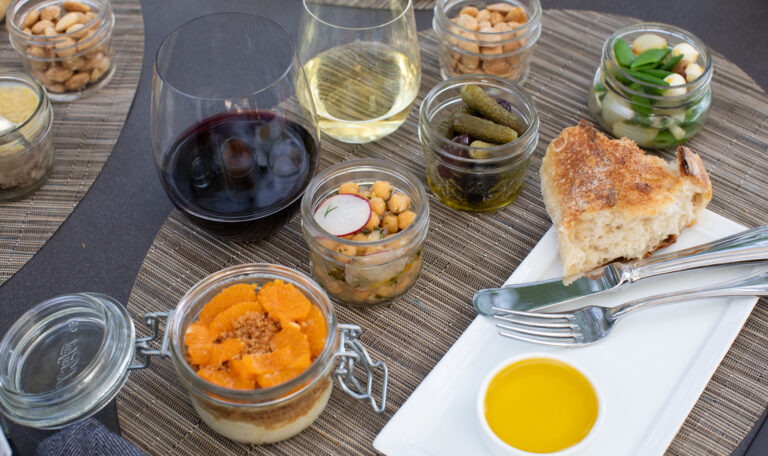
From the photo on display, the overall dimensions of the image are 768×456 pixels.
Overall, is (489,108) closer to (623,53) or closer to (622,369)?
(623,53)

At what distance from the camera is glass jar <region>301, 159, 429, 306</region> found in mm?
1595

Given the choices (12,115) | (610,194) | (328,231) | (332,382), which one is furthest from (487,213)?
(12,115)

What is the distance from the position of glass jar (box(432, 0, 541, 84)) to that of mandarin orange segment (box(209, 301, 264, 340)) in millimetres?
1065

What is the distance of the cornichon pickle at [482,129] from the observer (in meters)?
1.82

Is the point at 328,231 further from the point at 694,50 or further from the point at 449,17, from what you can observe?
the point at 694,50

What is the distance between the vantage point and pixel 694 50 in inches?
79.9

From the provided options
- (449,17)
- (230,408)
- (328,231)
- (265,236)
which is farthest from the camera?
(449,17)

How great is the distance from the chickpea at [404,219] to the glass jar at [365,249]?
0.02 meters

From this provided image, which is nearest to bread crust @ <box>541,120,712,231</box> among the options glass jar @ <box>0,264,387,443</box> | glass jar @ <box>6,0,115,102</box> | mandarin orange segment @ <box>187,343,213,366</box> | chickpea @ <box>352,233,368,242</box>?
chickpea @ <box>352,233,368,242</box>

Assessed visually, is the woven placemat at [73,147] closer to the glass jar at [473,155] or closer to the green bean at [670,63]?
the glass jar at [473,155]

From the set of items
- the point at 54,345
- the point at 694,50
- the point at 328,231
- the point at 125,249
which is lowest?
the point at 125,249

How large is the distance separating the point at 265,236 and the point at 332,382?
1.55ft

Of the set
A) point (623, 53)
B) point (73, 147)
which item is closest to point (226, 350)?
point (73, 147)

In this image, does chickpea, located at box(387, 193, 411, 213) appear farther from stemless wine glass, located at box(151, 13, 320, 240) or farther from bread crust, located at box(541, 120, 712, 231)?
bread crust, located at box(541, 120, 712, 231)
